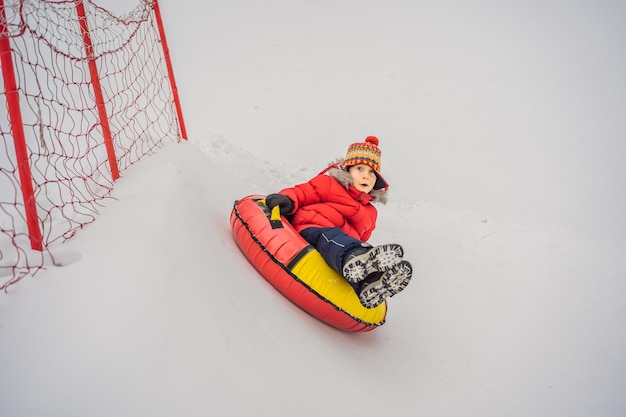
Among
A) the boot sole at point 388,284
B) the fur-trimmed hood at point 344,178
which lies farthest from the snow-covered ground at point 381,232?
the fur-trimmed hood at point 344,178

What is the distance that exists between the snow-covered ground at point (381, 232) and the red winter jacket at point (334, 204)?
442mm

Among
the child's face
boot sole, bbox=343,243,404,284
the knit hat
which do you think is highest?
the knit hat

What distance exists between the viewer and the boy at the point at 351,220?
5.51ft

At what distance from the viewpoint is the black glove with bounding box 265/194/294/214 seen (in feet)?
6.89

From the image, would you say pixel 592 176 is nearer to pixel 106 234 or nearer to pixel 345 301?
pixel 345 301

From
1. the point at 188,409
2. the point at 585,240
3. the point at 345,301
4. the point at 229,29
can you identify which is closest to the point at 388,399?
the point at 345,301

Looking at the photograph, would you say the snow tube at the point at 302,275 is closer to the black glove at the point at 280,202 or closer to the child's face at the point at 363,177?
the black glove at the point at 280,202

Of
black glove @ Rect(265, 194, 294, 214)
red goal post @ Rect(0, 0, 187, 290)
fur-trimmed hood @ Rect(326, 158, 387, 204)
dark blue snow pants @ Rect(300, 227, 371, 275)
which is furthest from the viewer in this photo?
fur-trimmed hood @ Rect(326, 158, 387, 204)

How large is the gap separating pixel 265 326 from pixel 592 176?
3992 mm

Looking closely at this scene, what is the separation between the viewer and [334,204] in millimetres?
2348

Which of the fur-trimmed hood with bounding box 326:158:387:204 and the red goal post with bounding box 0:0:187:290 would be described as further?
the fur-trimmed hood with bounding box 326:158:387:204

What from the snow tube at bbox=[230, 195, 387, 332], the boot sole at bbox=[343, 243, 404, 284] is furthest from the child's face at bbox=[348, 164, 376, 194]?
the boot sole at bbox=[343, 243, 404, 284]

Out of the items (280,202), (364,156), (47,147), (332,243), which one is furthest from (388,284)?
(47,147)

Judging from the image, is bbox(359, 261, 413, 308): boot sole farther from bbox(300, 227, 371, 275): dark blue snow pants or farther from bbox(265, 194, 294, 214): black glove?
bbox(265, 194, 294, 214): black glove
